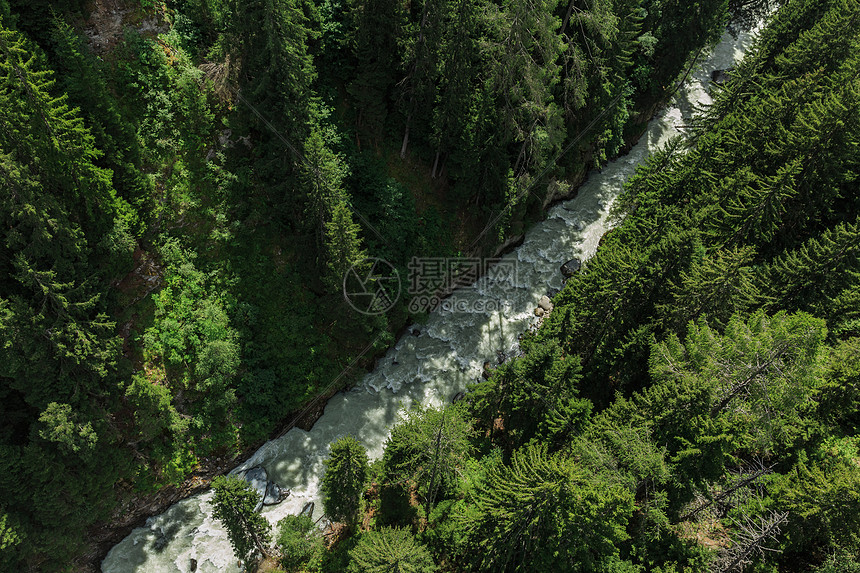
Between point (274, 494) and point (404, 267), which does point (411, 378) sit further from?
→ point (274, 494)

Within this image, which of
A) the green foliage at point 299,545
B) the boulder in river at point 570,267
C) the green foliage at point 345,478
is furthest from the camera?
the boulder in river at point 570,267

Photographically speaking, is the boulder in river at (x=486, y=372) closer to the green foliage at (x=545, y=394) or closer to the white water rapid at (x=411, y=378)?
the white water rapid at (x=411, y=378)

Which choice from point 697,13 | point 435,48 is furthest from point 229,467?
point 697,13

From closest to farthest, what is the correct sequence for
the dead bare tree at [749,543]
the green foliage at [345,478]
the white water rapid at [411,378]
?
the dead bare tree at [749,543], the green foliage at [345,478], the white water rapid at [411,378]

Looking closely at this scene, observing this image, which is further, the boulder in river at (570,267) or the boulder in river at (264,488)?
the boulder in river at (570,267)

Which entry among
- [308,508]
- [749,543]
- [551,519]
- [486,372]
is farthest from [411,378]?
[749,543]

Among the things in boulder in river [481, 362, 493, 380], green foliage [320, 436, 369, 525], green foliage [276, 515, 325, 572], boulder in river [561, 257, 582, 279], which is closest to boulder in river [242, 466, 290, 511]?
green foliage [276, 515, 325, 572]

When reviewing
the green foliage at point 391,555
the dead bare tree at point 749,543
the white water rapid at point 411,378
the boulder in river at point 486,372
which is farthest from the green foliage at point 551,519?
the boulder in river at point 486,372
